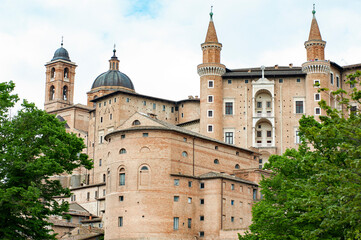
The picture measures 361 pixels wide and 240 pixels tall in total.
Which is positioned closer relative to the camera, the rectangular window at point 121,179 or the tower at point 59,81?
the rectangular window at point 121,179

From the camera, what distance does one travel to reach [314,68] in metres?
81.7

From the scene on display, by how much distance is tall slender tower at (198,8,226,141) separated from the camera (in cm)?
8156

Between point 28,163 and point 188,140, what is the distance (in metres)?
30.9

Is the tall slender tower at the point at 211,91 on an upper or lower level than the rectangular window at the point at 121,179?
upper

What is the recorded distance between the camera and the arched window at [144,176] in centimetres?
6044

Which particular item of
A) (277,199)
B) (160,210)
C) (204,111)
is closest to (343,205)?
(277,199)

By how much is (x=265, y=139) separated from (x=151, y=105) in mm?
17732

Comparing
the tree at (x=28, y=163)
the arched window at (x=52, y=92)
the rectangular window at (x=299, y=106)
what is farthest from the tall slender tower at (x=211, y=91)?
the tree at (x=28, y=163)

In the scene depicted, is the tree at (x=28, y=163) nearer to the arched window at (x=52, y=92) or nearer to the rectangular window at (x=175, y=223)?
the rectangular window at (x=175, y=223)

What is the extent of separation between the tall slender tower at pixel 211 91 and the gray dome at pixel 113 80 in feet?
94.3

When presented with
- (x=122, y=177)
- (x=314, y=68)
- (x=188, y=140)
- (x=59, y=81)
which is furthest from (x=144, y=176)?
(x=59, y=81)

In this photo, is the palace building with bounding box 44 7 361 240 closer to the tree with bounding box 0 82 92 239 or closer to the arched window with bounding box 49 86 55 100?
the arched window with bounding box 49 86 55 100

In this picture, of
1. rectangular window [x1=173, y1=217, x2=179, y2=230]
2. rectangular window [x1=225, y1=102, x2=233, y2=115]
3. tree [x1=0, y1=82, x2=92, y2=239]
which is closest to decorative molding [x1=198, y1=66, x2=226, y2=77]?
rectangular window [x1=225, y1=102, x2=233, y2=115]

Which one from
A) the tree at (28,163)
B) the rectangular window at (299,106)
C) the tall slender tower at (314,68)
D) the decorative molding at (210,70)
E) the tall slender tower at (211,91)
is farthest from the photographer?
the decorative molding at (210,70)
